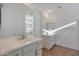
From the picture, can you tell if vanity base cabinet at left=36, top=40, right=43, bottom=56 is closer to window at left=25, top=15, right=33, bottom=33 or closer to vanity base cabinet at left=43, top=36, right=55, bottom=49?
vanity base cabinet at left=43, top=36, right=55, bottom=49

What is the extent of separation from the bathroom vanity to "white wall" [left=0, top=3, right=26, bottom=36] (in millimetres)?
84

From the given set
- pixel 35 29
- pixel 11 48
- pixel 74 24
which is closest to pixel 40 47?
pixel 35 29

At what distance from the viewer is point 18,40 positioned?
129 centimetres

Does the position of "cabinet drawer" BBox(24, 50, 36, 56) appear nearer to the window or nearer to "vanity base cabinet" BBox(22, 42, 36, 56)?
"vanity base cabinet" BBox(22, 42, 36, 56)

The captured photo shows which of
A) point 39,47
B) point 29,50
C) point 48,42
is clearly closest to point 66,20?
point 48,42

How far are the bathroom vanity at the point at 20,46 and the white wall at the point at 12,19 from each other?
8cm

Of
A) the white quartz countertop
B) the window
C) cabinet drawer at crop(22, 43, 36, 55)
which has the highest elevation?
the window

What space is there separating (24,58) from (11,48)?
176 mm

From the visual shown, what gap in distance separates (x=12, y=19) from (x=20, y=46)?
0.98 ft

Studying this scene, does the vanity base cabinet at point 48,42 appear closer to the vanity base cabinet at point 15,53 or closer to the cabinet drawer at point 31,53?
the cabinet drawer at point 31,53

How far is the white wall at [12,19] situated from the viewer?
1231 mm

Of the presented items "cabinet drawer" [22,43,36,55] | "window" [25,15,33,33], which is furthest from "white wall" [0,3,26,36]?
"cabinet drawer" [22,43,36,55]

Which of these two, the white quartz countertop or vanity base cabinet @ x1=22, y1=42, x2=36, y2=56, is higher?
the white quartz countertop

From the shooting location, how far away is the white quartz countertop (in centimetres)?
119
